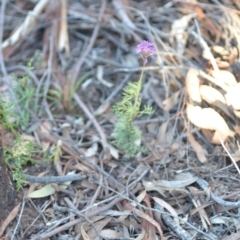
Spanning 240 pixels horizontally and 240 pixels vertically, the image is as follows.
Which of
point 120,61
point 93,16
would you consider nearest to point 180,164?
point 120,61

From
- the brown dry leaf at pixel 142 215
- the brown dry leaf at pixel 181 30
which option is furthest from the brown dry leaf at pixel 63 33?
the brown dry leaf at pixel 142 215

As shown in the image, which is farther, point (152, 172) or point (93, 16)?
point (93, 16)

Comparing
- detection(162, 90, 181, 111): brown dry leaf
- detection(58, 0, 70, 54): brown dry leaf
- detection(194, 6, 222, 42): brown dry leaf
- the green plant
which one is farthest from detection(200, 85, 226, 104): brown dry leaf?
detection(58, 0, 70, 54): brown dry leaf

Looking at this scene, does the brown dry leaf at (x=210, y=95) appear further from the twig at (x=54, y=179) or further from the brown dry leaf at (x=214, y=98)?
the twig at (x=54, y=179)

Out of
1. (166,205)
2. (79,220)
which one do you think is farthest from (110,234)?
(166,205)

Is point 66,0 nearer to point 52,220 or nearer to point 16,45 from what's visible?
point 16,45

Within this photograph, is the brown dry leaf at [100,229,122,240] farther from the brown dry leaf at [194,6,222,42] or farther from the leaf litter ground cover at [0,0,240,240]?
the brown dry leaf at [194,6,222,42]
